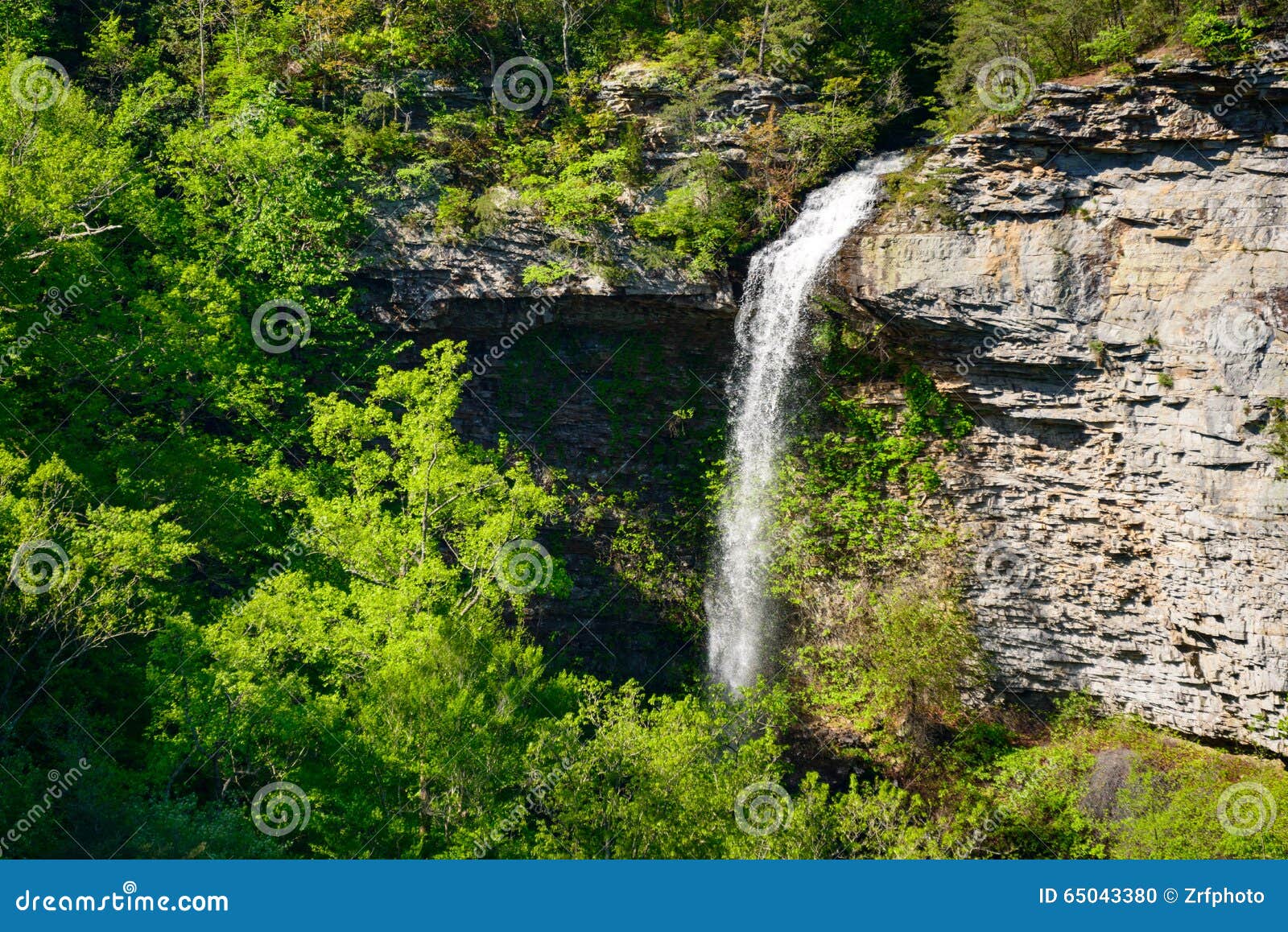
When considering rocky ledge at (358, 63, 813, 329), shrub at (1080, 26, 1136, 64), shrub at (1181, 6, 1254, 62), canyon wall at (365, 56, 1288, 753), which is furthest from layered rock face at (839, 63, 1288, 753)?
rocky ledge at (358, 63, 813, 329)

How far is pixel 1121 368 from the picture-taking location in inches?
743

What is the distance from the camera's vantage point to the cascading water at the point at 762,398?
71.9 feet

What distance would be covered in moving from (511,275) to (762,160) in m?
6.02

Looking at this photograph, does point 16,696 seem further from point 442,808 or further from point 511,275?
point 511,275

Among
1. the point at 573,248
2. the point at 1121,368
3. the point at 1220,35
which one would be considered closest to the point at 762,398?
the point at 573,248

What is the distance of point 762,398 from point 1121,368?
7.44 m

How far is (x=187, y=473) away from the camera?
19.7 meters

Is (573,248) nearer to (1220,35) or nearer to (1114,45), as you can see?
(1114,45)

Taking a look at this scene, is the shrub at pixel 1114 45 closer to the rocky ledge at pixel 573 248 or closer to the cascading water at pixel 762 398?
the cascading water at pixel 762 398

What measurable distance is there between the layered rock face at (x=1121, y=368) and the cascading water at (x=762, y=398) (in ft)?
4.24

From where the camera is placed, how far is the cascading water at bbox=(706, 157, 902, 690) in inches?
863

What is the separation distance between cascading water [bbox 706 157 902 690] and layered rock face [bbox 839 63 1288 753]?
1293 millimetres

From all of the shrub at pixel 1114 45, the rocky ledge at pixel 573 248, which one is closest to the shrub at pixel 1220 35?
the shrub at pixel 1114 45

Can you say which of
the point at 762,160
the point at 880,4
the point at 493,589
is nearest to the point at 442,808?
the point at 493,589
